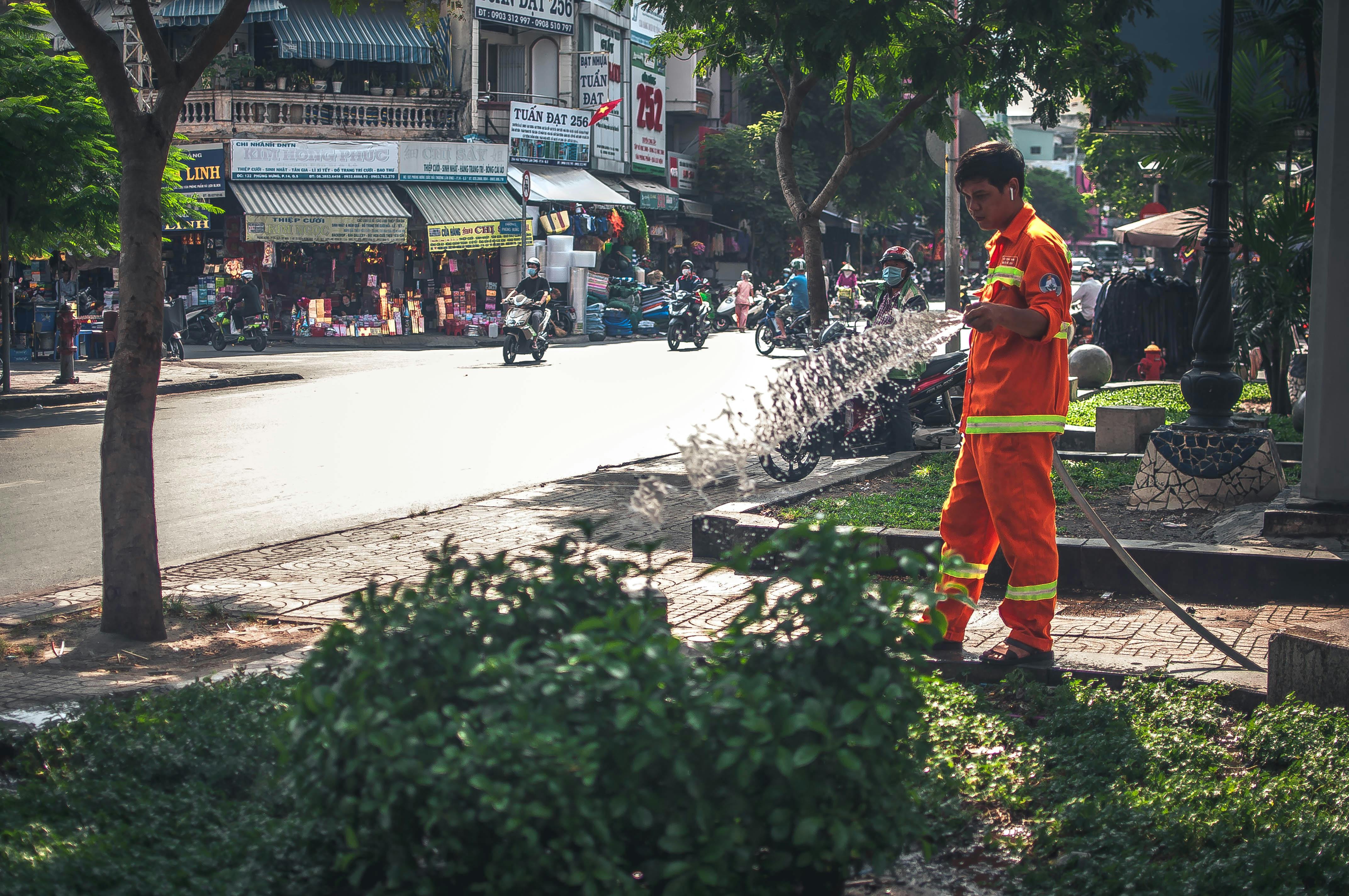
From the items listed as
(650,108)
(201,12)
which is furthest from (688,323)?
(650,108)

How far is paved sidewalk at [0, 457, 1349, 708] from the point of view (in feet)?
16.3

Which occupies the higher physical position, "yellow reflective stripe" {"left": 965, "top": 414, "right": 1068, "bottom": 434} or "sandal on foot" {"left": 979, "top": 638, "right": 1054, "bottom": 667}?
"yellow reflective stripe" {"left": 965, "top": 414, "right": 1068, "bottom": 434}

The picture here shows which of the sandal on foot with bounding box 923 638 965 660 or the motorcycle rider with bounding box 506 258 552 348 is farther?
the motorcycle rider with bounding box 506 258 552 348

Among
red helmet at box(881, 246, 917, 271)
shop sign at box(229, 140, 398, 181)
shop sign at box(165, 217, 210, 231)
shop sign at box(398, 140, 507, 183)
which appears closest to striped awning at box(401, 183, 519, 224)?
shop sign at box(398, 140, 507, 183)

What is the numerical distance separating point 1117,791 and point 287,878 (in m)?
2.24

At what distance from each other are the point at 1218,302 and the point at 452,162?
25.5 m

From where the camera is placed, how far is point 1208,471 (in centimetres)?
785

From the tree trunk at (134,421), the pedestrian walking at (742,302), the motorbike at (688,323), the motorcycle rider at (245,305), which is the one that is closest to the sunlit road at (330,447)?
the tree trunk at (134,421)

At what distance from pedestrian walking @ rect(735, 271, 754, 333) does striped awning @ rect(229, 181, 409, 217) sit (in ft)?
31.3

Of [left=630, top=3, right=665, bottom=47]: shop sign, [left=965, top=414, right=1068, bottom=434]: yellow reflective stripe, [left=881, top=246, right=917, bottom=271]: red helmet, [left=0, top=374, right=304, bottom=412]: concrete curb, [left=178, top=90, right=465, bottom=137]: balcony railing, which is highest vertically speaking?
[left=630, top=3, right=665, bottom=47]: shop sign

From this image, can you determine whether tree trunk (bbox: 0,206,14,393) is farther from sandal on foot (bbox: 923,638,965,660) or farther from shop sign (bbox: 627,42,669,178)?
shop sign (bbox: 627,42,669,178)

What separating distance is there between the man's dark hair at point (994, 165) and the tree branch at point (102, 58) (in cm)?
343

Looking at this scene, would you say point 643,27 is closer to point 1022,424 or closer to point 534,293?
point 534,293

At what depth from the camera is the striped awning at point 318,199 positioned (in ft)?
92.1
